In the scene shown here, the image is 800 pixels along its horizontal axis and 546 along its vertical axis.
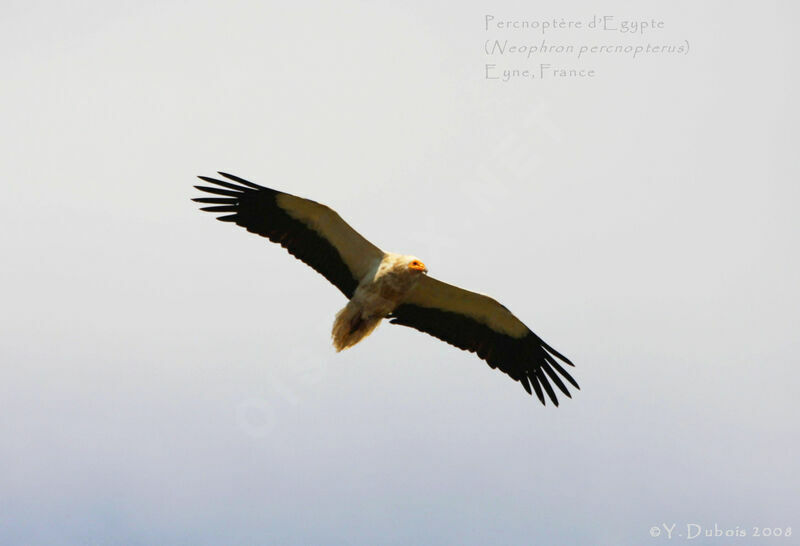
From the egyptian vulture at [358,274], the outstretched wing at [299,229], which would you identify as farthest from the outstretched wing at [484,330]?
the outstretched wing at [299,229]

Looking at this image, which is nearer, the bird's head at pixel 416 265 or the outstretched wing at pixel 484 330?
the bird's head at pixel 416 265

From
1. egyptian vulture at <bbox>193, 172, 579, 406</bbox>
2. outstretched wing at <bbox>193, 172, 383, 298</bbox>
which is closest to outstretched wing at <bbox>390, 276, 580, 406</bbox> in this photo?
egyptian vulture at <bbox>193, 172, 579, 406</bbox>

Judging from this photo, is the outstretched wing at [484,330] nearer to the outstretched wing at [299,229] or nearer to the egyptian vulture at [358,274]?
the egyptian vulture at [358,274]

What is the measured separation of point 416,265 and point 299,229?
2104 mm

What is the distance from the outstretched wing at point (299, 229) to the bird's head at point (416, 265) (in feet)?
2.37

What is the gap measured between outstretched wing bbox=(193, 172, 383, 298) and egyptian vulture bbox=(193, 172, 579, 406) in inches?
0.6

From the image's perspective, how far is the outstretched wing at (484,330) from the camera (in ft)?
63.5

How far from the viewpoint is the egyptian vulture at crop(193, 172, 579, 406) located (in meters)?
18.6

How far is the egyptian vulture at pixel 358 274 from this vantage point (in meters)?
18.6

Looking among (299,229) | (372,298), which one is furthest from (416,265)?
(299,229)

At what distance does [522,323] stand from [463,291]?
1378mm

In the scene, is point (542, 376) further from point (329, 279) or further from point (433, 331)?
point (329, 279)

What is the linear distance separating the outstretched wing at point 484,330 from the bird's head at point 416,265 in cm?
66

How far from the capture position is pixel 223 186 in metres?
18.9
